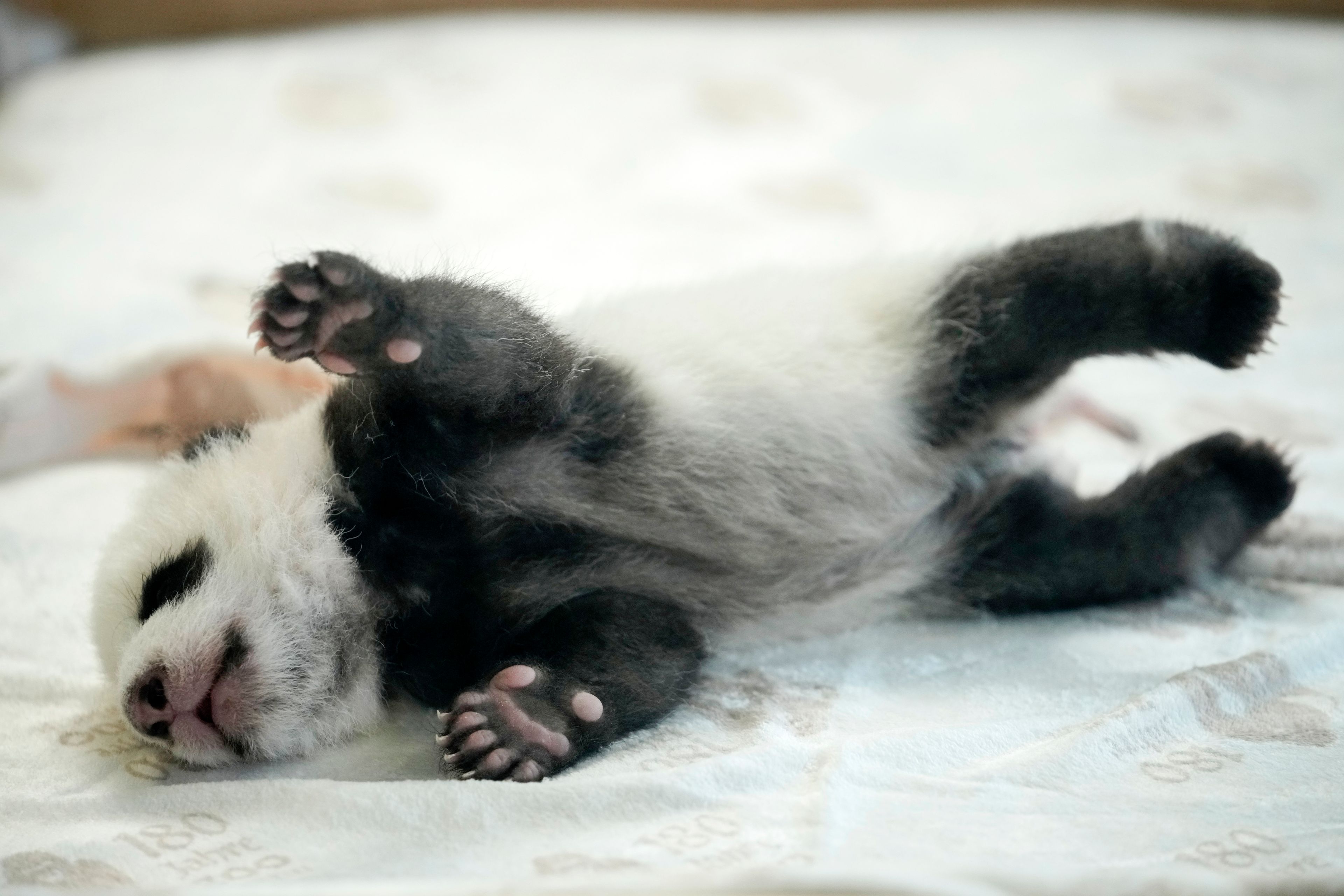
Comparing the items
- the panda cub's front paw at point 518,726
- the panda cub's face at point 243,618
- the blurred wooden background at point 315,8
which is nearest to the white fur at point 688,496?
the panda cub's face at point 243,618

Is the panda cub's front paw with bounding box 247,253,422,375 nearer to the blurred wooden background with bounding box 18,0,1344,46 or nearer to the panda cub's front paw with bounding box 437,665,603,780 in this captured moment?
the panda cub's front paw with bounding box 437,665,603,780

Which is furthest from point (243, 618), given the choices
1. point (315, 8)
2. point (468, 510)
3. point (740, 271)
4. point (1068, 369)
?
point (315, 8)

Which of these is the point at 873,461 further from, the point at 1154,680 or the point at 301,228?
the point at 301,228

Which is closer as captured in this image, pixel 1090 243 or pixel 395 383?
pixel 395 383

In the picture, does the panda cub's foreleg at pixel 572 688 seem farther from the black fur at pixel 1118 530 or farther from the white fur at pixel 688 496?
the black fur at pixel 1118 530

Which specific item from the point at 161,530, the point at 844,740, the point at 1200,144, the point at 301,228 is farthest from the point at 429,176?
the point at 844,740

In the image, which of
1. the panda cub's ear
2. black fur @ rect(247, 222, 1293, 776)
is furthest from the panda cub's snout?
the panda cub's ear

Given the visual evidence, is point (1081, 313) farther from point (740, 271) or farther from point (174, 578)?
point (174, 578)
